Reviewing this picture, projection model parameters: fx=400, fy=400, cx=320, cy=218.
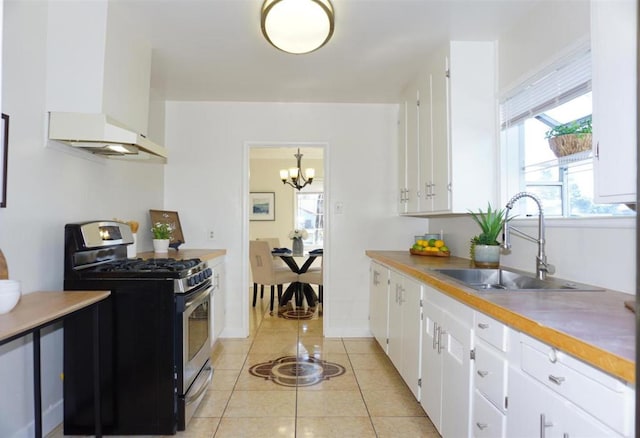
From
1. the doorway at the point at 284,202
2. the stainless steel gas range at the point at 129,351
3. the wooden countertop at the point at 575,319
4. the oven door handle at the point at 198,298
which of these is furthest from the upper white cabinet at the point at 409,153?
the doorway at the point at 284,202

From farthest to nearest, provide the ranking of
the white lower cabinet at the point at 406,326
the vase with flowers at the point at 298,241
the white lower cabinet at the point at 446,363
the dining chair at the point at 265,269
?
the vase with flowers at the point at 298,241 → the dining chair at the point at 265,269 → the white lower cabinet at the point at 406,326 → the white lower cabinet at the point at 446,363

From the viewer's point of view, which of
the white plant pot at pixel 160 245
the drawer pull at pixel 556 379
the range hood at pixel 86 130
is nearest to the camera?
the drawer pull at pixel 556 379

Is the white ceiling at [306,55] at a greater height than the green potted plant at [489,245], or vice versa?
the white ceiling at [306,55]

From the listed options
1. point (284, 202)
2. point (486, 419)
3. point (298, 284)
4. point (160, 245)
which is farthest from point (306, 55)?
point (284, 202)

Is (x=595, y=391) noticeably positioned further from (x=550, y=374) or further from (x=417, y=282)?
(x=417, y=282)

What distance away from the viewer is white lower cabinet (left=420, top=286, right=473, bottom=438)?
1687 millimetres

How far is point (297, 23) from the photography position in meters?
2.19

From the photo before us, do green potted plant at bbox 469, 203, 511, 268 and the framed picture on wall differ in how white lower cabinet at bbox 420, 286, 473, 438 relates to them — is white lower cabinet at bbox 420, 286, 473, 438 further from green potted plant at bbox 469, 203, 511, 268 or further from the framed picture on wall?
the framed picture on wall

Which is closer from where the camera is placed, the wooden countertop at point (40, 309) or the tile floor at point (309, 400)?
the wooden countertop at point (40, 309)

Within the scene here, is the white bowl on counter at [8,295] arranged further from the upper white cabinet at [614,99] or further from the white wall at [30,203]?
the upper white cabinet at [614,99]

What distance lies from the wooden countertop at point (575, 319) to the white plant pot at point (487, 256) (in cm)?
68

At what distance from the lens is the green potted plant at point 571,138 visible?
1882 mm

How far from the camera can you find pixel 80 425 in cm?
212

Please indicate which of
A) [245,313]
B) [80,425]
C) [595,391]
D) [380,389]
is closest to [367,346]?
[380,389]
